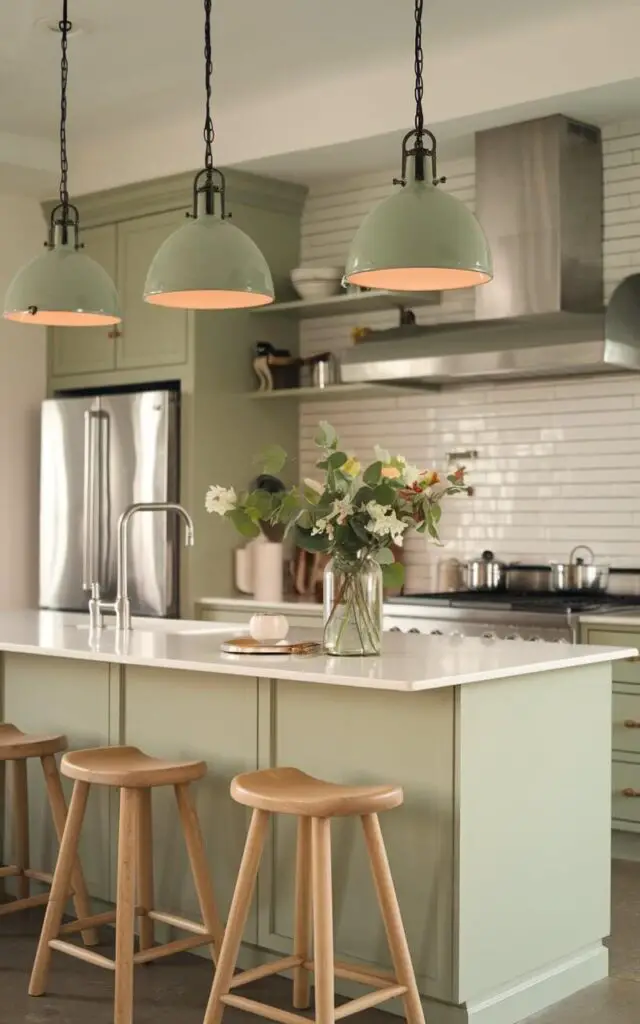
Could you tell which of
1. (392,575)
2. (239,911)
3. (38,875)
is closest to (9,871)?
(38,875)

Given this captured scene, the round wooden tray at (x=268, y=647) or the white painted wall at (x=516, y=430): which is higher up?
the white painted wall at (x=516, y=430)

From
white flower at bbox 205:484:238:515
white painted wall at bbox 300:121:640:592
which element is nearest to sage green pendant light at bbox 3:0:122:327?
white flower at bbox 205:484:238:515

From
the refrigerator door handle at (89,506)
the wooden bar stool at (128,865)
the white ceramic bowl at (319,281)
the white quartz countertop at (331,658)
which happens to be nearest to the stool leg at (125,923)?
the wooden bar stool at (128,865)

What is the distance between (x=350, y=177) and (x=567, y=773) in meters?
3.91

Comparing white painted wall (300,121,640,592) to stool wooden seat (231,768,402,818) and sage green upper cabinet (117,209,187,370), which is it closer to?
sage green upper cabinet (117,209,187,370)

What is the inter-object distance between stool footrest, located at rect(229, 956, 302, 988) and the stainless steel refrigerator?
3167 mm

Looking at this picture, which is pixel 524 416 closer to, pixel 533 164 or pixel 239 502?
pixel 533 164

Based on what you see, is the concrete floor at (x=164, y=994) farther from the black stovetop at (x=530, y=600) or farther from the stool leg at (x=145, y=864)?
the black stovetop at (x=530, y=600)

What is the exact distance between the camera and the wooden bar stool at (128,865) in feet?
11.4

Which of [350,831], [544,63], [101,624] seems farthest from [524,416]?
[350,831]

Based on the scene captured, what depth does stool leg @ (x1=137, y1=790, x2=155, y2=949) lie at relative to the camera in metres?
4.00

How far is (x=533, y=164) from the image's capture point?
5.75 meters

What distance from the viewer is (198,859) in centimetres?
373

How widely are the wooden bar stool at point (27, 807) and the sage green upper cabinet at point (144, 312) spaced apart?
2.74m
